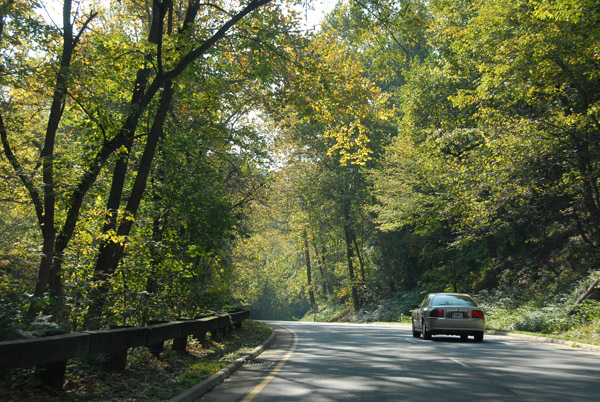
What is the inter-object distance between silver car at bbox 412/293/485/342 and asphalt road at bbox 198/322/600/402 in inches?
100

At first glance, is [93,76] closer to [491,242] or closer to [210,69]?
[210,69]

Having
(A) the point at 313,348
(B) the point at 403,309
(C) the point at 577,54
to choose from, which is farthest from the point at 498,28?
(B) the point at 403,309

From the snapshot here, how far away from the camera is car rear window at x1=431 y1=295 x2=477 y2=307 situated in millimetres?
16656

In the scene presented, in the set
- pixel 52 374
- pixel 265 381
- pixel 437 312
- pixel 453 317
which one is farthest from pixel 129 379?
pixel 453 317

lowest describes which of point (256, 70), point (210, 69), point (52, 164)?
point (52, 164)

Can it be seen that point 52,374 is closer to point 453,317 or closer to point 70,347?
point 70,347

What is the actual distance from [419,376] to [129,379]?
15.7 ft

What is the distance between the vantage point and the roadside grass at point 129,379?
6.31m

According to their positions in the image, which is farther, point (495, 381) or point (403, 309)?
point (403, 309)

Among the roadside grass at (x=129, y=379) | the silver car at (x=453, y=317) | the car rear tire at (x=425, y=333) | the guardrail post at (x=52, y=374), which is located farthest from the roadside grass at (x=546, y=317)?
the guardrail post at (x=52, y=374)

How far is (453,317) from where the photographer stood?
1634 cm

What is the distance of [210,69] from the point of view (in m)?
16.2

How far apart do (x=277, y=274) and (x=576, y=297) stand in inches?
2283

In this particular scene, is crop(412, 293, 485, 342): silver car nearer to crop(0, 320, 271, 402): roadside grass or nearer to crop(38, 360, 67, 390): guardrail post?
crop(0, 320, 271, 402): roadside grass
